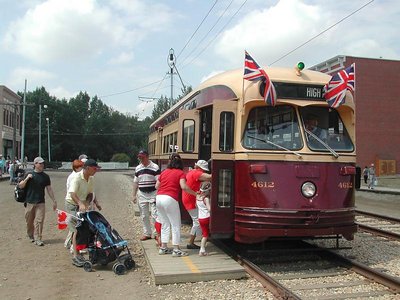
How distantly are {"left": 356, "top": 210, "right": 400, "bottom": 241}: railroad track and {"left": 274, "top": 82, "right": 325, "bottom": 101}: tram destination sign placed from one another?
4413 mm

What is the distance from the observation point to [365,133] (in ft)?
145

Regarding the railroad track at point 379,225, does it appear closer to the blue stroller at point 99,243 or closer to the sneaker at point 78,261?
the blue stroller at point 99,243

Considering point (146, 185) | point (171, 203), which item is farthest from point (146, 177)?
point (171, 203)

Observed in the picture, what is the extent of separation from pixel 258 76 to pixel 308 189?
6.35 feet

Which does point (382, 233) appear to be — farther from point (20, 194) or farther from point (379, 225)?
point (20, 194)

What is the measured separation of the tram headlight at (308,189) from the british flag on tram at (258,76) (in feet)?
4.47

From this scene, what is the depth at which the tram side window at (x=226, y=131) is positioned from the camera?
7531mm

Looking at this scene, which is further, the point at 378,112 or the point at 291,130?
the point at 378,112

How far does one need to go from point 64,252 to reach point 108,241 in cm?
191

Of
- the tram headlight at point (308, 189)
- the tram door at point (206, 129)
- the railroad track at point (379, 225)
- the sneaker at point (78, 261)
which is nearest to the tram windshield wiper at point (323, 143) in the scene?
the tram headlight at point (308, 189)

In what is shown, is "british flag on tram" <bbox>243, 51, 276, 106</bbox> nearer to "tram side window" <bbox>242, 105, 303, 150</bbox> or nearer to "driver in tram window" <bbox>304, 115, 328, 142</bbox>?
"tram side window" <bbox>242, 105, 303, 150</bbox>

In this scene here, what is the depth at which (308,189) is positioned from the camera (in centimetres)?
710

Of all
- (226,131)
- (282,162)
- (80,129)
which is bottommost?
(282,162)

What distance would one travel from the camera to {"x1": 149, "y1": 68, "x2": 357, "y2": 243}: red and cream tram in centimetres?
705
